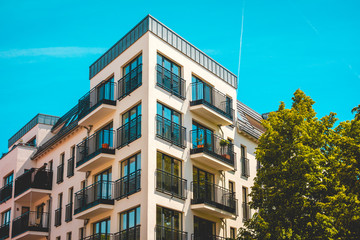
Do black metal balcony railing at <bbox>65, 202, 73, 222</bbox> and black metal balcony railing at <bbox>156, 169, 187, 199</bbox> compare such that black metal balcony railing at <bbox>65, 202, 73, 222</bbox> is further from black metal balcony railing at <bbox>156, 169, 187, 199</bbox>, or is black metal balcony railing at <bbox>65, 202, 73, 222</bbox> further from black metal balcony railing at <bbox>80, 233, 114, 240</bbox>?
black metal balcony railing at <bbox>156, 169, 187, 199</bbox>

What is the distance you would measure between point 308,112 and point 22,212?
22.8m

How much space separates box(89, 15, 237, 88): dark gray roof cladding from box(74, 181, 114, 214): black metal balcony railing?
25.9 ft

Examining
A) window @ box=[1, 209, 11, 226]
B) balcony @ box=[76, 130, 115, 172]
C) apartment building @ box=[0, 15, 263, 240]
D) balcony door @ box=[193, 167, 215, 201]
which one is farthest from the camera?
window @ box=[1, 209, 11, 226]

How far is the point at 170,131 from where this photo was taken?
107 ft

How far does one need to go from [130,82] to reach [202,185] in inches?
286

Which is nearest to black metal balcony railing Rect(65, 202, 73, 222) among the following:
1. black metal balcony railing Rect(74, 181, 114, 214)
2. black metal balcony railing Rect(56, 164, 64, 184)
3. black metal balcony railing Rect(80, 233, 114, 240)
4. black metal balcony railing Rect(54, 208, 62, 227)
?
black metal balcony railing Rect(54, 208, 62, 227)

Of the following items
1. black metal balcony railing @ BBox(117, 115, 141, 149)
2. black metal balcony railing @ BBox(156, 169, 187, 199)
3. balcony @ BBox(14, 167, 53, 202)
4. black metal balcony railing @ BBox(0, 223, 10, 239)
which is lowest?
black metal balcony railing @ BBox(0, 223, 10, 239)

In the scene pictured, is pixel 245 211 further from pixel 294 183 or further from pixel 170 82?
pixel 170 82

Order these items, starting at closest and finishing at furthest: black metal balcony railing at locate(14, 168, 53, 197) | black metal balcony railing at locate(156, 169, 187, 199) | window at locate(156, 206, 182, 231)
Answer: window at locate(156, 206, 182, 231) < black metal balcony railing at locate(156, 169, 187, 199) < black metal balcony railing at locate(14, 168, 53, 197)

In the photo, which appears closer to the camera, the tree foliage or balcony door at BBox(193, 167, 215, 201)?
the tree foliage

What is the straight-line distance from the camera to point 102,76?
122ft

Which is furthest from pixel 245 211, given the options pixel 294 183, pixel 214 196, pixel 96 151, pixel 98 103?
pixel 98 103

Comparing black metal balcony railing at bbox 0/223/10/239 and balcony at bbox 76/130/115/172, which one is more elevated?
balcony at bbox 76/130/115/172

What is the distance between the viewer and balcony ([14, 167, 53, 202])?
4053cm
